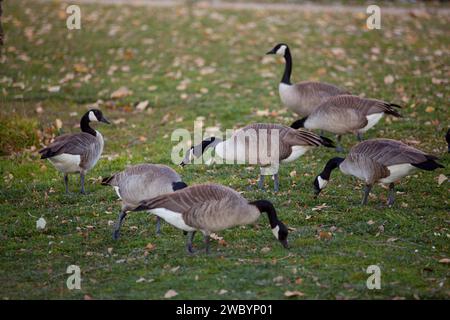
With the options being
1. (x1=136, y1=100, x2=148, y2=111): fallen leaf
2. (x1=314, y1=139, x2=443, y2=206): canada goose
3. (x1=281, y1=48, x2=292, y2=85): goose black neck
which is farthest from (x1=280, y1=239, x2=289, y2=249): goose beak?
(x1=136, y1=100, x2=148, y2=111): fallen leaf

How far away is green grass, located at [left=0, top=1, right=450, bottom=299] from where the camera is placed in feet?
22.2

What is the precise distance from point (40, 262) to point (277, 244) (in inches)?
110

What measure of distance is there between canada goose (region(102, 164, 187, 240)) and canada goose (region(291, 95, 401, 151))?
3218mm

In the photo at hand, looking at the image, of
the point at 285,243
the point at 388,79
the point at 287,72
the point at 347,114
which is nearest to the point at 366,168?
the point at 285,243

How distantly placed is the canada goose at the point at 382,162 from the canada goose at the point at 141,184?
224cm

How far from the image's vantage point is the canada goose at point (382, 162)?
796 centimetres

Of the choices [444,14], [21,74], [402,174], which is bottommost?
[402,174]

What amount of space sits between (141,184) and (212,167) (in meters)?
2.79

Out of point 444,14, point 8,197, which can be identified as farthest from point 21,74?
point 444,14

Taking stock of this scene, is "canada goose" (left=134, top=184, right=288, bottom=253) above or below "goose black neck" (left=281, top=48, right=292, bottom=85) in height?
below

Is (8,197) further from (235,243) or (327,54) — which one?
(327,54)

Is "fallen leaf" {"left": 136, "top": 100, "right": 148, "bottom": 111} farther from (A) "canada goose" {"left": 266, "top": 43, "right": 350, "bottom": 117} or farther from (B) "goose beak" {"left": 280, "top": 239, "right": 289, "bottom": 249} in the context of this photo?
(B) "goose beak" {"left": 280, "top": 239, "right": 289, "bottom": 249}

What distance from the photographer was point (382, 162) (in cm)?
819

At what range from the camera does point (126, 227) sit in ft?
27.3
